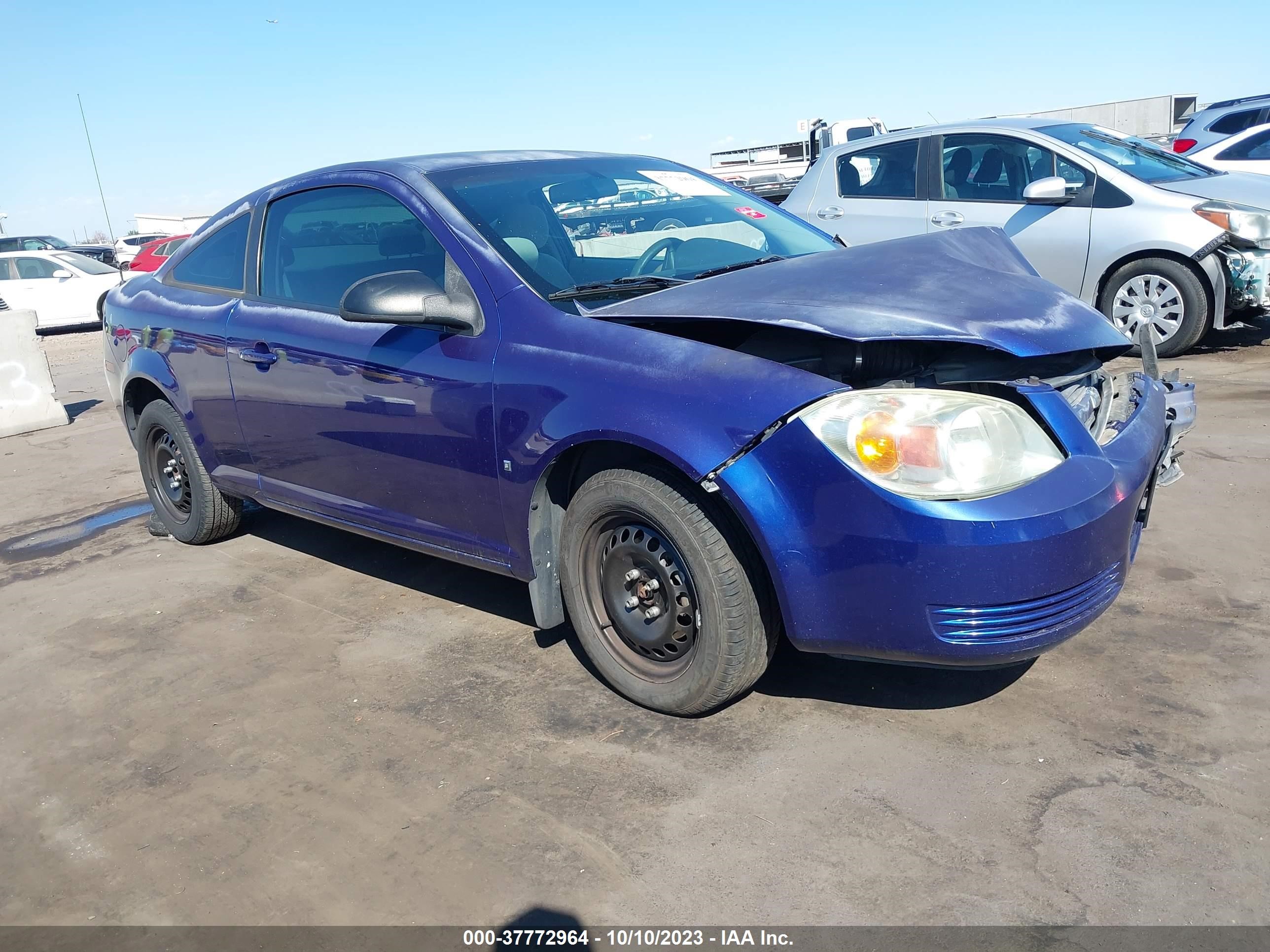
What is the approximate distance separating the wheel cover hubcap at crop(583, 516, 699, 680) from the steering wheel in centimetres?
95

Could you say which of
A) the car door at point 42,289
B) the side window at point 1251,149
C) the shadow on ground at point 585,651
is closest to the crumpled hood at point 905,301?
the shadow on ground at point 585,651

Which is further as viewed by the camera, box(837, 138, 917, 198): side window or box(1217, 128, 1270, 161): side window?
box(1217, 128, 1270, 161): side window

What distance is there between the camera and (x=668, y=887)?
7.77ft

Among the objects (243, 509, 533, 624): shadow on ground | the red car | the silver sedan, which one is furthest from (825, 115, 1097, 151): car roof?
the red car

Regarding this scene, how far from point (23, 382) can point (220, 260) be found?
5.10 m

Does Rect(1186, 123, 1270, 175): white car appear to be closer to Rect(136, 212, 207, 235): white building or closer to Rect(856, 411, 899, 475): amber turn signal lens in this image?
Rect(856, 411, 899, 475): amber turn signal lens

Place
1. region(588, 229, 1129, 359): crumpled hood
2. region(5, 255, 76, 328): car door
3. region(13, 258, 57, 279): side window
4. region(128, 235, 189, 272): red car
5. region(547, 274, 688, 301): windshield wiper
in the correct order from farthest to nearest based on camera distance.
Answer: region(128, 235, 189, 272): red car < region(13, 258, 57, 279): side window < region(5, 255, 76, 328): car door < region(547, 274, 688, 301): windshield wiper < region(588, 229, 1129, 359): crumpled hood

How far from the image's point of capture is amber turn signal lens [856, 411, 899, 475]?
8.38ft

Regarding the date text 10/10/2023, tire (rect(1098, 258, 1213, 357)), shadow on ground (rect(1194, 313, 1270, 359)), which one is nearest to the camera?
the date text 10/10/2023

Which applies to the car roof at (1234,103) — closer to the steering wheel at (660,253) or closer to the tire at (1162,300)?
the tire at (1162,300)

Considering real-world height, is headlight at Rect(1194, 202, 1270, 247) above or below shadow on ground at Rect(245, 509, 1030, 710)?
above

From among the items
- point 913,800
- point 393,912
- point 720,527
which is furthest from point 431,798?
point 913,800

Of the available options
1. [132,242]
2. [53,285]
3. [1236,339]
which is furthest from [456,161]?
[132,242]

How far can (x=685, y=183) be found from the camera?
13.9 ft
